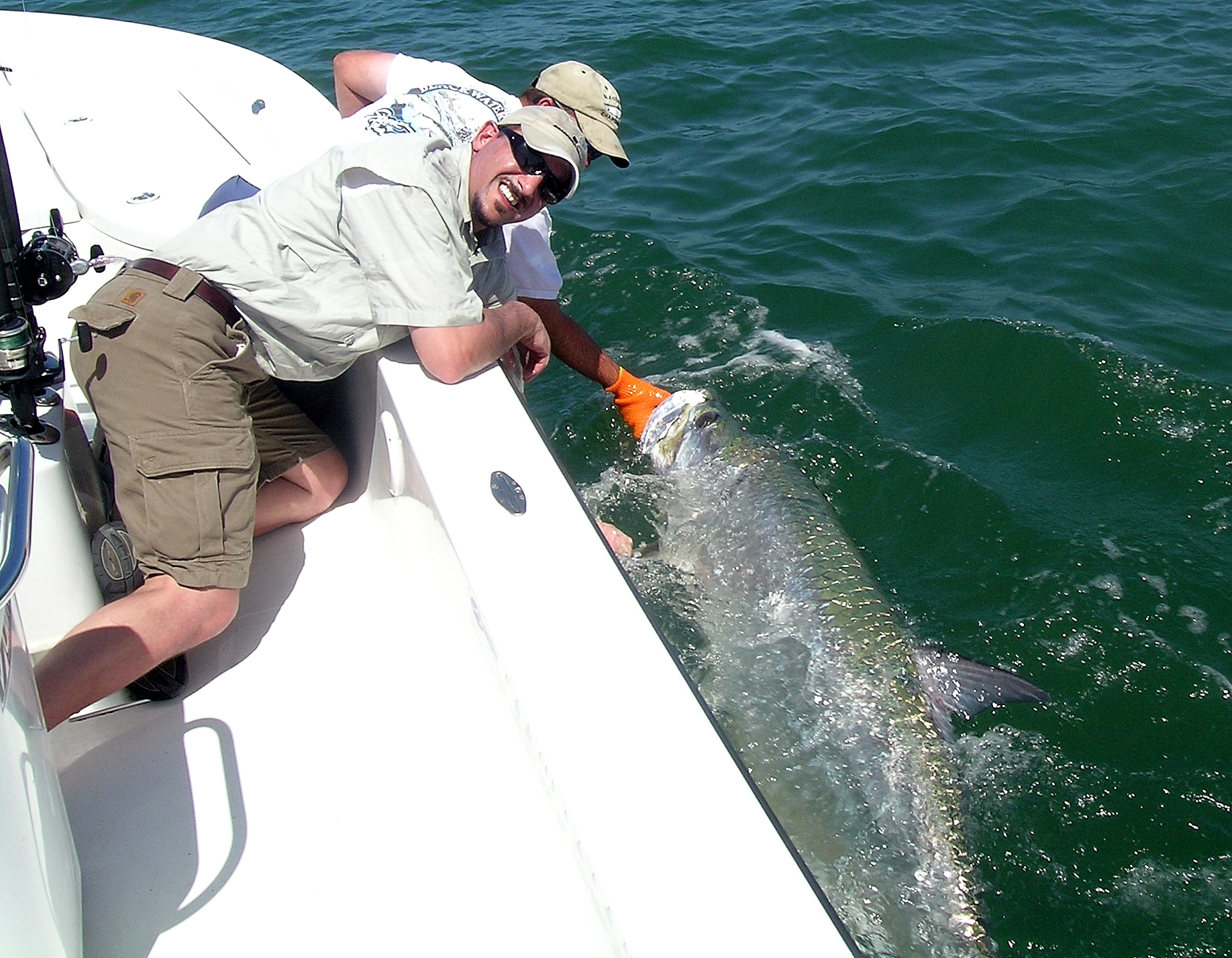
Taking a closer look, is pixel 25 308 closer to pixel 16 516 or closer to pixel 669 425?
pixel 16 516

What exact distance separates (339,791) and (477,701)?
14.3 inches

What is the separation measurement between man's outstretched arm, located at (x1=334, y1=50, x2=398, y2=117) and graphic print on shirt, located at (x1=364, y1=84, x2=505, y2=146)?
0.32 metres

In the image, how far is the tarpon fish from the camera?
2566mm

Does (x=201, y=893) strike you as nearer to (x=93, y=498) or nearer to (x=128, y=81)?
(x=93, y=498)

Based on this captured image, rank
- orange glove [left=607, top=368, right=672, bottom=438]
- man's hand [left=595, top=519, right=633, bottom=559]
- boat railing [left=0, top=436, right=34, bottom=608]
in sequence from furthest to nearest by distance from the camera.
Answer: orange glove [left=607, top=368, right=672, bottom=438] → man's hand [left=595, top=519, right=633, bottom=559] → boat railing [left=0, top=436, right=34, bottom=608]

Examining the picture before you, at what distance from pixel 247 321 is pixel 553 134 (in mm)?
→ 885

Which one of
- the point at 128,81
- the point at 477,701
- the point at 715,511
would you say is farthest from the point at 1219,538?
the point at 128,81

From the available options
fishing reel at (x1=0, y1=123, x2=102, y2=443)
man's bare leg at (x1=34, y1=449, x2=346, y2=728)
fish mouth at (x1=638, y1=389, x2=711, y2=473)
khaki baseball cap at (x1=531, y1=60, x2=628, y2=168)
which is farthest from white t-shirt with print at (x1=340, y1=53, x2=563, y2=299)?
man's bare leg at (x1=34, y1=449, x2=346, y2=728)

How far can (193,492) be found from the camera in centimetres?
238

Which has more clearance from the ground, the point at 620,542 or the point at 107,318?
the point at 107,318

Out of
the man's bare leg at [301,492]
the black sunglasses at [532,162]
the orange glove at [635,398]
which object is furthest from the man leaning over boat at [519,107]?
the man's bare leg at [301,492]

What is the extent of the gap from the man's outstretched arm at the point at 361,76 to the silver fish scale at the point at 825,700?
1.86m

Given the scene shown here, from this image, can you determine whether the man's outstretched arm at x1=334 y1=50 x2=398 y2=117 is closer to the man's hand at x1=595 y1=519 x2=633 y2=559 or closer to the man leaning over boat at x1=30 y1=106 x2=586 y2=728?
the man leaning over boat at x1=30 y1=106 x2=586 y2=728

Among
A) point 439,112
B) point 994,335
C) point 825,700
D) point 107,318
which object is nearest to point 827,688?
point 825,700
